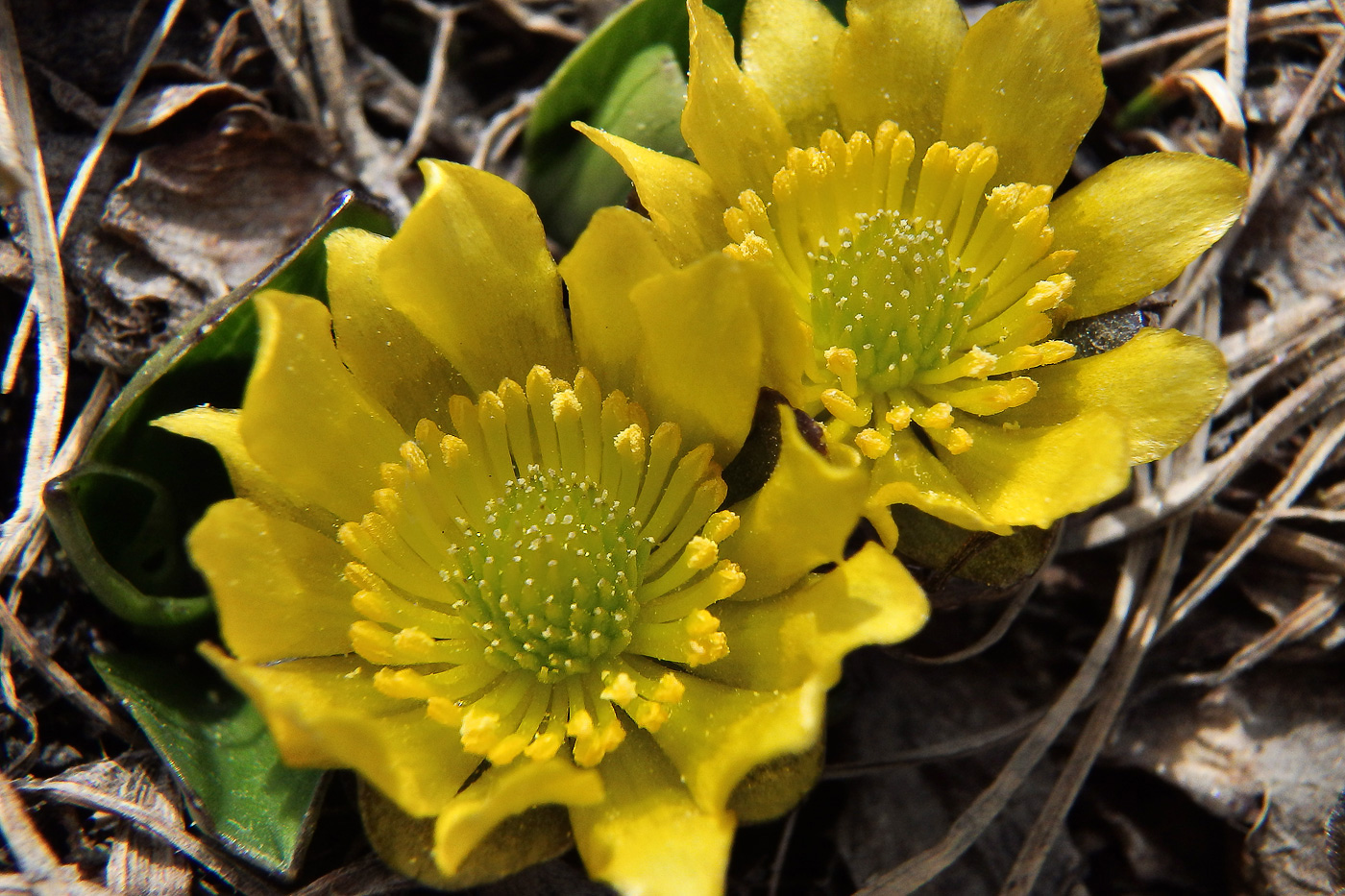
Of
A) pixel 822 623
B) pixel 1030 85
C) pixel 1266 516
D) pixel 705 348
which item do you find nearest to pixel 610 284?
pixel 705 348

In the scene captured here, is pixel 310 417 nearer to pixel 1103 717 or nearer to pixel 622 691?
pixel 622 691

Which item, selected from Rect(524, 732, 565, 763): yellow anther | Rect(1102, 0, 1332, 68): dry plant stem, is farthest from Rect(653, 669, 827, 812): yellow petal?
Rect(1102, 0, 1332, 68): dry plant stem

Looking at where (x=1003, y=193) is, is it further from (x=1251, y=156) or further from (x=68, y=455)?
(x=68, y=455)

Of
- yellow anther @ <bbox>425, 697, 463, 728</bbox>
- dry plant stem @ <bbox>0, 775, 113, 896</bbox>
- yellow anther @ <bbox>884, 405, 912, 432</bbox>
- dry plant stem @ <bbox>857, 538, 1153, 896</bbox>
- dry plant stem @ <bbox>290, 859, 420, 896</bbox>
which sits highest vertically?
yellow anther @ <bbox>884, 405, 912, 432</bbox>

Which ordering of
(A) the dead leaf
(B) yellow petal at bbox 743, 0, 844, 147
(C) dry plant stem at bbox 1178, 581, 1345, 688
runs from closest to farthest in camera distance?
1. (B) yellow petal at bbox 743, 0, 844, 147
2. (C) dry plant stem at bbox 1178, 581, 1345, 688
3. (A) the dead leaf

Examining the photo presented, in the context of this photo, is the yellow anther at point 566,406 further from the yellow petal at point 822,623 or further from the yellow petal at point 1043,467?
the yellow petal at point 1043,467

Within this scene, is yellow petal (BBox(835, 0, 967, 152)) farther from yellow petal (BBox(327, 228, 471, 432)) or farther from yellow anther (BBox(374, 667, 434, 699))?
yellow anther (BBox(374, 667, 434, 699))
